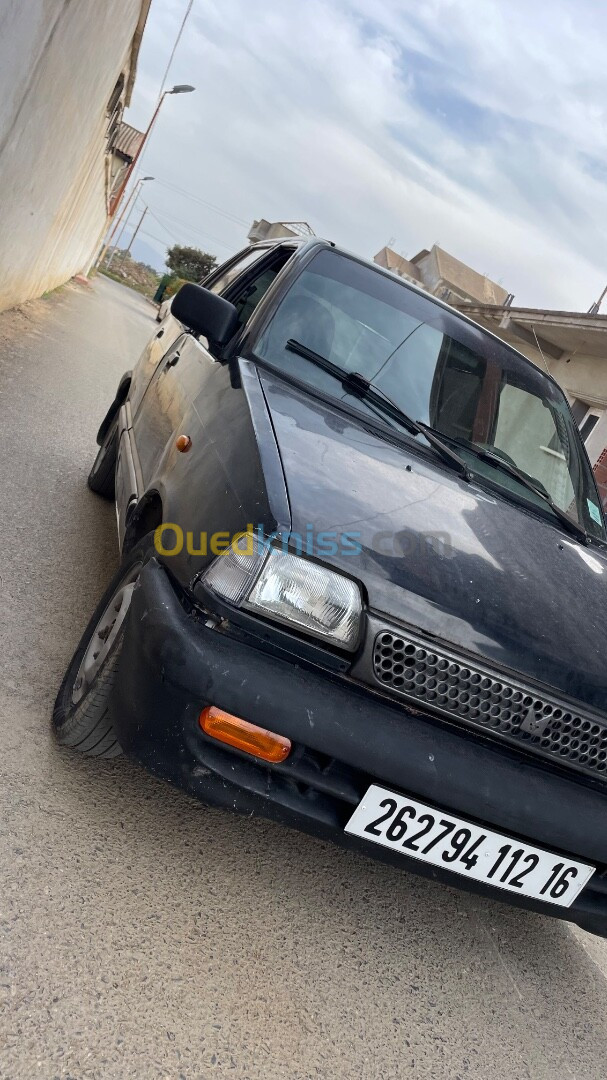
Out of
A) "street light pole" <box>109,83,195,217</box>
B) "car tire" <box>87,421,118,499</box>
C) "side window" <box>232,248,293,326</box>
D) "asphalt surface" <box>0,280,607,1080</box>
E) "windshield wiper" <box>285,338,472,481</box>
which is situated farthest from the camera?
"street light pole" <box>109,83,195,217</box>

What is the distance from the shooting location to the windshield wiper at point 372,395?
2.86 meters

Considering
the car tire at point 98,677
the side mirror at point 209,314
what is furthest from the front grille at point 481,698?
the side mirror at point 209,314

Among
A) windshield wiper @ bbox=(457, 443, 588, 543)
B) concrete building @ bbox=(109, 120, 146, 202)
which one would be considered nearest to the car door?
windshield wiper @ bbox=(457, 443, 588, 543)

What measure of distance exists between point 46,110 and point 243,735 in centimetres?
861

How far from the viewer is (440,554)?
2109 mm

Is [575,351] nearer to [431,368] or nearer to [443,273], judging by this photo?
[431,368]

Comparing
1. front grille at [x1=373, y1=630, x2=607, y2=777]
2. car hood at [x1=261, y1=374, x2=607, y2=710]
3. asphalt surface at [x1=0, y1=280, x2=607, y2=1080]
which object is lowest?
asphalt surface at [x1=0, y1=280, x2=607, y2=1080]

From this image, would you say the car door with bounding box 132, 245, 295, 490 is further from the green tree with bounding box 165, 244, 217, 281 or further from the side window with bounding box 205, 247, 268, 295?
the green tree with bounding box 165, 244, 217, 281

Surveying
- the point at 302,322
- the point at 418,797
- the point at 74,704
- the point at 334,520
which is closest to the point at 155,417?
the point at 302,322

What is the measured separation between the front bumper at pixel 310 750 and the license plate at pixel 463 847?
0.03 m

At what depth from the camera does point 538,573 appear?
7.62 ft

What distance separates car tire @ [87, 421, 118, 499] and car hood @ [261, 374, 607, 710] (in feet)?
7.32

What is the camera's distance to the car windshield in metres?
2.94

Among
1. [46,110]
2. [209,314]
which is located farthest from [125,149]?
[209,314]
